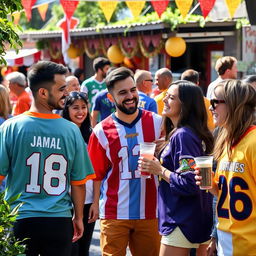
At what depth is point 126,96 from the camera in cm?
530

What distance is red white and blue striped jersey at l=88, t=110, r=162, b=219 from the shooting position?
17.1 ft

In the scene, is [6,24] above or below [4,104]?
above

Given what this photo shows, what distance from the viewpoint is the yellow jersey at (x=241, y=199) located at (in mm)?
3855

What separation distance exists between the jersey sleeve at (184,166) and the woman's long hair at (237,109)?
0.53 meters

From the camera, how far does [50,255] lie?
4.34 metres

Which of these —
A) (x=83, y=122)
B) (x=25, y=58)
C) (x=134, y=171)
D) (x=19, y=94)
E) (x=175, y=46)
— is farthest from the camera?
(x=25, y=58)

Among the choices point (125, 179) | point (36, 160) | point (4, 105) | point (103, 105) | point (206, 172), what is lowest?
point (125, 179)

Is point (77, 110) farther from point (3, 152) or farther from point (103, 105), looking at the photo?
point (103, 105)

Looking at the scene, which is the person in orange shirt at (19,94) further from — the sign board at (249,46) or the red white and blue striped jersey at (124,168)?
the sign board at (249,46)

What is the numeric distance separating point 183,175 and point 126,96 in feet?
3.49

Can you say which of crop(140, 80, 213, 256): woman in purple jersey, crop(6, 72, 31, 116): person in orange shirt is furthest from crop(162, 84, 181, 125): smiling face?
crop(6, 72, 31, 116): person in orange shirt

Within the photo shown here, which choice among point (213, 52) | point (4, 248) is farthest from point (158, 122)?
point (213, 52)

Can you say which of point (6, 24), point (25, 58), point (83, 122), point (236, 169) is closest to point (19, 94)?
point (83, 122)

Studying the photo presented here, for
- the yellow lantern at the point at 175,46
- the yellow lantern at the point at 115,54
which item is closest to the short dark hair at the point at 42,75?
the yellow lantern at the point at 175,46
